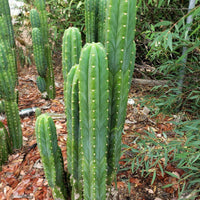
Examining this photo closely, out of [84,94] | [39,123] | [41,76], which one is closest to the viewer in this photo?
[84,94]

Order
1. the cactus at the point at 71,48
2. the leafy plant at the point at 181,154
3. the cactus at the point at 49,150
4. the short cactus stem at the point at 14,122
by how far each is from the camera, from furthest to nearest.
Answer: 1. the short cactus stem at the point at 14,122
2. the cactus at the point at 71,48
3. the leafy plant at the point at 181,154
4. the cactus at the point at 49,150

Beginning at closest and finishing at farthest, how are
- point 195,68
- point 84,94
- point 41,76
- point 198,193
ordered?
point 84,94 → point 198,193 → point 195,68 → point 41,76

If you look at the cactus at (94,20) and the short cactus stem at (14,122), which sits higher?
the cactus at (94,20)

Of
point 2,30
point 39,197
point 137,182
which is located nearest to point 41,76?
point 2,30

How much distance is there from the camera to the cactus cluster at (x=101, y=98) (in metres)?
1.24

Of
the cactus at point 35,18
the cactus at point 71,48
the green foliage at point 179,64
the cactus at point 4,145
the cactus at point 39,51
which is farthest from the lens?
the cactus at point 35,18

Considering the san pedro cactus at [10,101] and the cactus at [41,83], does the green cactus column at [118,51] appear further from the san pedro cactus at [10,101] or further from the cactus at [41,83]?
the cactus at [41,83]

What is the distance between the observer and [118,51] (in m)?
1.34

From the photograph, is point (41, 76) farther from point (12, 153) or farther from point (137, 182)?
point (137, 182)

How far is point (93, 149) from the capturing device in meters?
1.37

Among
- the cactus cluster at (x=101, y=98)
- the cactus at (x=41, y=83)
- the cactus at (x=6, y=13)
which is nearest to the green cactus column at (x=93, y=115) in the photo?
the cactus cluster at (x=101, y=98)

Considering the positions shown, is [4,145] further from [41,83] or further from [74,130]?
[41,83]

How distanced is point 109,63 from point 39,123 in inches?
29.6

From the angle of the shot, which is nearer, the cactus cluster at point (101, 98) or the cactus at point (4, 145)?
the cactus cluster at point (101, 98)
